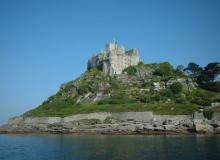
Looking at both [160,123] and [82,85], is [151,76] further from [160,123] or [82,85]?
[160,123]

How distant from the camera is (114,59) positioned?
95000 millimetres

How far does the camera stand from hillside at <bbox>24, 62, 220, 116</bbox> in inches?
2662

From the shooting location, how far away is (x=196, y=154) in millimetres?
27672

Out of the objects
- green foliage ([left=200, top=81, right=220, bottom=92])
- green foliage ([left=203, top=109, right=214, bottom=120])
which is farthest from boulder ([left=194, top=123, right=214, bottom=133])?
green foliage ([left=200, top=81, right=220, bottom=92])

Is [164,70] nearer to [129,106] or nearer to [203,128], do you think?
[129,106]

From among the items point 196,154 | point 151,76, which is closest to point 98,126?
point 196,154

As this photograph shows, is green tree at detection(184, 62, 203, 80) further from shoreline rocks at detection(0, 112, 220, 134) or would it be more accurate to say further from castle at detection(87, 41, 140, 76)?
shoreline rocks at detection(0, 112, 220, 134)

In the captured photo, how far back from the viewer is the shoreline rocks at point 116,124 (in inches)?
1980

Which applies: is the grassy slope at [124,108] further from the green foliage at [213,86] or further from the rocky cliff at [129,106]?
the green foliage at [213,86]

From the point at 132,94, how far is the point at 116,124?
74.7 feet

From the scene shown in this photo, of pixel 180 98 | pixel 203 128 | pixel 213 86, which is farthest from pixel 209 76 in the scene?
pixel 203 128

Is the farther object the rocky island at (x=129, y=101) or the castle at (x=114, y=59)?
the castle at (x=114, y=59)

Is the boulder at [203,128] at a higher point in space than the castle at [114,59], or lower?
lower

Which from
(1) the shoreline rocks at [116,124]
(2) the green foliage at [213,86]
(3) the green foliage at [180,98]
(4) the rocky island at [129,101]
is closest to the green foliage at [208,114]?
(4) the rocky island at [129,101]
